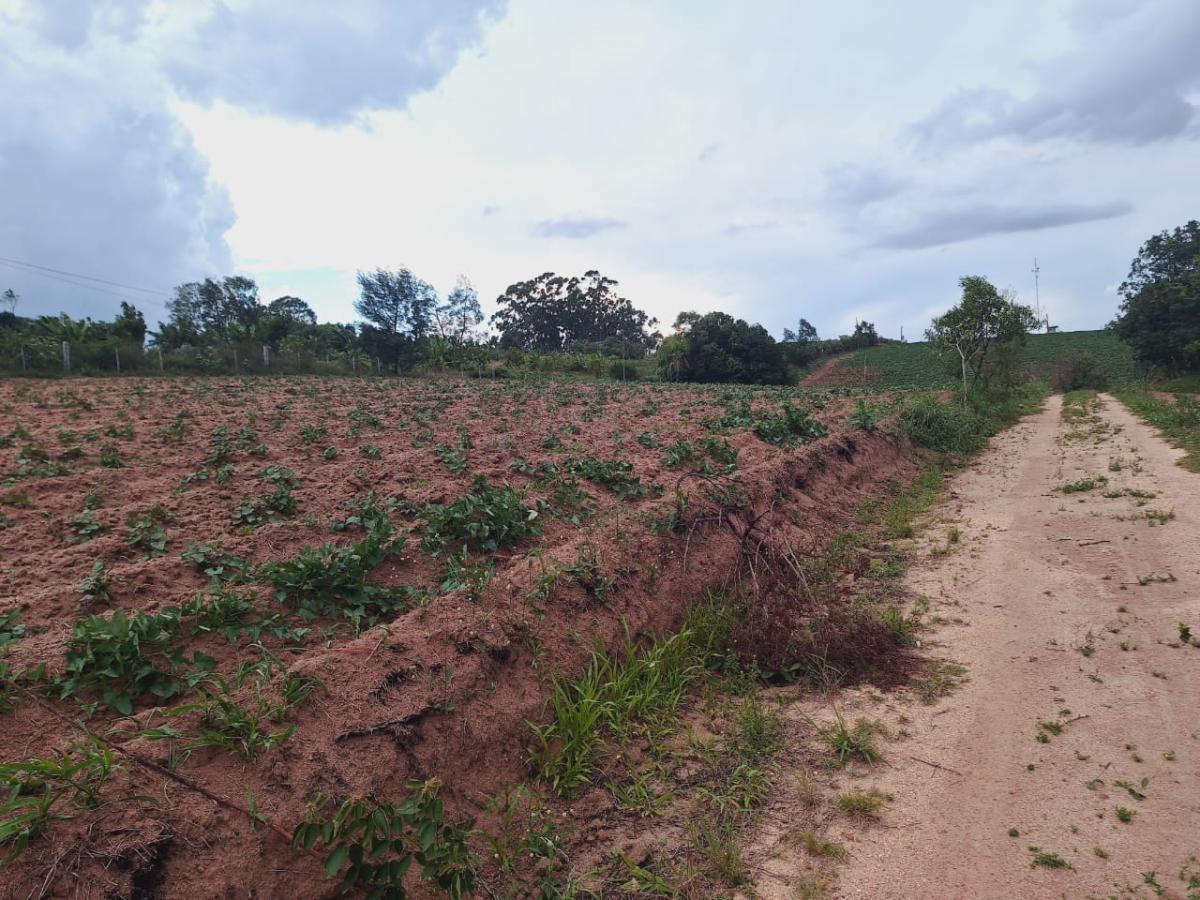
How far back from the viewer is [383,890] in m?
2.30

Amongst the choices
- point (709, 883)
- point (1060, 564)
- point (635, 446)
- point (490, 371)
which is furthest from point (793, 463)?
point (490, 371)

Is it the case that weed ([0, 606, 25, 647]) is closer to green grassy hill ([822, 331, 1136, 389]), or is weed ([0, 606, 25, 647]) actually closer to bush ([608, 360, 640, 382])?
green grassy hill ([822, 331, 1136, 389])

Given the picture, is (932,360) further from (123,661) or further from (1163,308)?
(123,661)

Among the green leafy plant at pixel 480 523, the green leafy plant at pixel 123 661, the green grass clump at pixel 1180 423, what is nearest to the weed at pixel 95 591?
the green leafy plant at pixel 123 661

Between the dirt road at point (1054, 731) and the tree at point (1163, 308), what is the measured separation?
33646mm

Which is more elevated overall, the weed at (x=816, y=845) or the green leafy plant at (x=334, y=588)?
the green leafy plant at (x=334, y=588)

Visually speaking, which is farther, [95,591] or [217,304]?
[217,304]

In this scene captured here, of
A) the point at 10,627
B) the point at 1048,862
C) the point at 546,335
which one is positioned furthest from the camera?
the point at 546,335

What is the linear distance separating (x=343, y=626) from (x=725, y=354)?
44860 mm

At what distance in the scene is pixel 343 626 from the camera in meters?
3.87

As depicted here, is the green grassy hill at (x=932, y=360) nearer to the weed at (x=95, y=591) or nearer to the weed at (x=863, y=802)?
the weed at (x=863, y=802)

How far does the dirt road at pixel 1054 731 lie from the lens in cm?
269

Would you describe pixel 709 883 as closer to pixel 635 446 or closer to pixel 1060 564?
pixel 1060 564

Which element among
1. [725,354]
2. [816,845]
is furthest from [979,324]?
[725,354]
